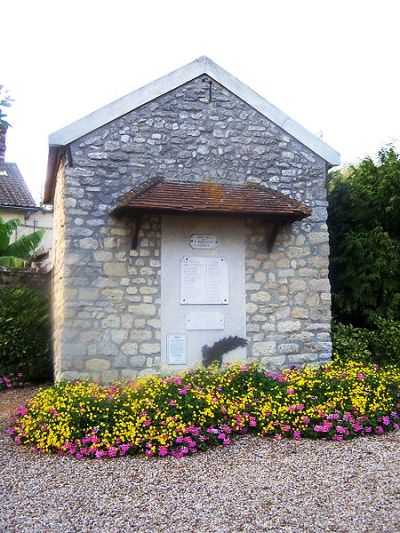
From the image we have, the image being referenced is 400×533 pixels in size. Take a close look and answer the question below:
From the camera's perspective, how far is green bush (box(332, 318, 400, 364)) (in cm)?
892

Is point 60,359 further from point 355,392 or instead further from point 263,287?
point 355,392

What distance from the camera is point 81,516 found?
13.1ft

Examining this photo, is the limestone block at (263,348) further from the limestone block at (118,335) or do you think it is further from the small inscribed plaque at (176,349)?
→ the limestone block at (118,335)

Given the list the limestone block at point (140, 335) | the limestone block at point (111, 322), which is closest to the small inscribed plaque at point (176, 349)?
the limestone block at point (140, 335)

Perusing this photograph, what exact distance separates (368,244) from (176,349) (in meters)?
4.43

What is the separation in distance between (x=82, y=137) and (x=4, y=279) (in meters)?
3.92

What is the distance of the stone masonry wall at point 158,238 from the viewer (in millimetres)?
7441

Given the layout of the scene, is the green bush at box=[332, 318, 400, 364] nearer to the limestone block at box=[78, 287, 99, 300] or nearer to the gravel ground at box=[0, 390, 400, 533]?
the gravel ground at box=[0, 390, 400, 533]

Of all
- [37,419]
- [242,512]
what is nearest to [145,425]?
[37,419]

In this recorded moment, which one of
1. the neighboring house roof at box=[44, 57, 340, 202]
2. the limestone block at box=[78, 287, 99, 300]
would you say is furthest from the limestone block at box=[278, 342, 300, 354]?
the neighboring house roof at box=[44, 57, 340, 202]

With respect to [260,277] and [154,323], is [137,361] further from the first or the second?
[260,277]

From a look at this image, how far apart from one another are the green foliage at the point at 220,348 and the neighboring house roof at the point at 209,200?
1852mm

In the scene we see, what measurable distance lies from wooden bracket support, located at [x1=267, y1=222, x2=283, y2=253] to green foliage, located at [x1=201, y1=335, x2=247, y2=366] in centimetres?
143

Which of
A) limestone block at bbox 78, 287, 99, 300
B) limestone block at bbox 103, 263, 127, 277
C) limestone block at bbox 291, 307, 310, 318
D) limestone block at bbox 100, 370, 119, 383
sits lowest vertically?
limestone block at bbox 100, 370, 119, 383
